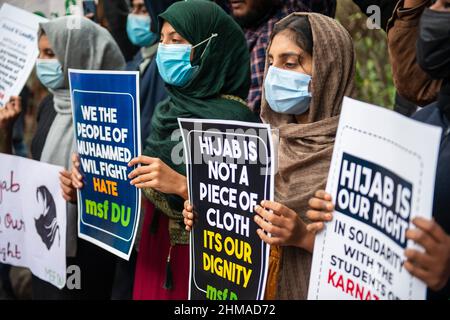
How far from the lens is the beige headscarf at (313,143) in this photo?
3061 millimetres

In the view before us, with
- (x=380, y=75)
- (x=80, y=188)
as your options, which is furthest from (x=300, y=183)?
(x=380, y=75)

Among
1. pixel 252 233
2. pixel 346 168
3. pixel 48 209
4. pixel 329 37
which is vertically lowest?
pixel 48 209

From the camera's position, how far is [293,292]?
10.4 feet

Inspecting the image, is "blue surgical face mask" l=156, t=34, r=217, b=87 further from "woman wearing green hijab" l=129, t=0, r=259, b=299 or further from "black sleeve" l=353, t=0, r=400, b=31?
"black sleeve" l=353, t=0, r=400, b=31

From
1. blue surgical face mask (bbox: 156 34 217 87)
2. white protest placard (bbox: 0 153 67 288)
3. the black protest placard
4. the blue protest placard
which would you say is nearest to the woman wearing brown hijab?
the black protest placard

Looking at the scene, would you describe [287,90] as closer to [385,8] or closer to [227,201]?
[227,201]

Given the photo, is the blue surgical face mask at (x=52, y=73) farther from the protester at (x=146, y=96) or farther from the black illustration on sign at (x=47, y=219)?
the black illustration on sign at (x=47, y=219)

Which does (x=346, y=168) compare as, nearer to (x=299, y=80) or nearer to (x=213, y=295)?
(x=299, y=80)

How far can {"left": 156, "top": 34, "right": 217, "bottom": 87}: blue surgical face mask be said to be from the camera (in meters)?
3.70

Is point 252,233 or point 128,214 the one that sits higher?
point 252,233

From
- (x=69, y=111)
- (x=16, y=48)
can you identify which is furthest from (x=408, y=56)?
(x=16, y=48)

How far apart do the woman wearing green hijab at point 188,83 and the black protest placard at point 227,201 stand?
34cm

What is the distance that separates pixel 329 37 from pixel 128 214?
4.28 feet

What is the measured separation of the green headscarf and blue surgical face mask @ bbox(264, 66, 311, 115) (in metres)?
0.40
